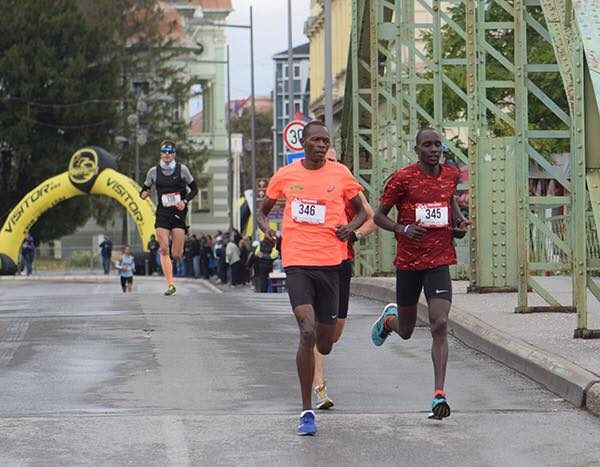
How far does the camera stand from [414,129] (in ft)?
95.6

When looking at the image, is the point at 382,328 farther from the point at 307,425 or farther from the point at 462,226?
the point at 307,425

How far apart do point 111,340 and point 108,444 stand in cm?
638

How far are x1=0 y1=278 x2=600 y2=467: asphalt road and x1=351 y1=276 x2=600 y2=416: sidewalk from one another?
0.39 ft

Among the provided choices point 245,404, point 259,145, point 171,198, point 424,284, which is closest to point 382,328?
point 424,284

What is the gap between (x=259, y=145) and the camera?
142 metres

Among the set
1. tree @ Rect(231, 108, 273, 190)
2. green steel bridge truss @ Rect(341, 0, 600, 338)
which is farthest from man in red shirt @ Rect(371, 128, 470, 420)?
tree @ Rect(231, 108, 273, 190)

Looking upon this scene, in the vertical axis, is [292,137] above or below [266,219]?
above

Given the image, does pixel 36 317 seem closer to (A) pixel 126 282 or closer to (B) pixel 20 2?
(A) pixel 126 282

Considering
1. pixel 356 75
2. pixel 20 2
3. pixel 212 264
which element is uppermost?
pixel 20 2

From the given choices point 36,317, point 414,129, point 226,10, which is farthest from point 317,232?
point 226,10

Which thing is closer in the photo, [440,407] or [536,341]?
[440,407]

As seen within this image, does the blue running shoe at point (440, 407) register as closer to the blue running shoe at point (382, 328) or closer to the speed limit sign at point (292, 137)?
the blue running shoe at point (382, 328)

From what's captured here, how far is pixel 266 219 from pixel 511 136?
12.3 m

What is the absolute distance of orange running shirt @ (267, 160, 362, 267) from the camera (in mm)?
10969
